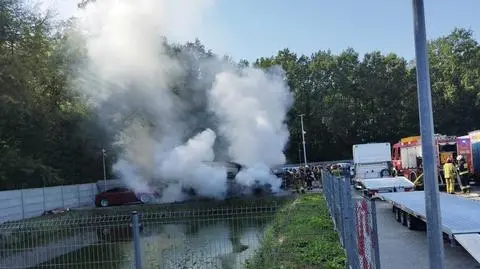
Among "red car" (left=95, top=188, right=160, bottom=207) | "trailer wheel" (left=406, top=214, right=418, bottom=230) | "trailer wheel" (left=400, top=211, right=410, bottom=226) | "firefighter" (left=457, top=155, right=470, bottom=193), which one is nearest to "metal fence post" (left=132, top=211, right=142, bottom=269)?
"trailer wheel" (left=406, top=214, right=418, bottom=230)

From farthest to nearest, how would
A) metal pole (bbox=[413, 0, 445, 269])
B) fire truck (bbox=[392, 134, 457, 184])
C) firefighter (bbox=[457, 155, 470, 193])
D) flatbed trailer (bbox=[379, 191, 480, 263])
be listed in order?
fire truck (bbox=[392, 134, 457, 184]) < firefighter (bbox=[457, 155, 470, 193]) < flatbed trailer (bbox=[379, 191, 480, 263]) < metal pole (bbox=[413, 0, 445, 269])

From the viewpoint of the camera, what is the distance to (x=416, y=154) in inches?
1304

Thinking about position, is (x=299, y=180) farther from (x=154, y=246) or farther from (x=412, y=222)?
(x=154, y=246)

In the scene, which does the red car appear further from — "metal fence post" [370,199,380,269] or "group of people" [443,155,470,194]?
"metal fence post" [370,199,380,269]

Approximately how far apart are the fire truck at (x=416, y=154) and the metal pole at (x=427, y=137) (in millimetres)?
27264

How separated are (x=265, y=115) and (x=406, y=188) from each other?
22.4m

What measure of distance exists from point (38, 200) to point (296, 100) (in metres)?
45.5

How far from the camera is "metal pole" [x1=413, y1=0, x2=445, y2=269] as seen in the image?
3.19m

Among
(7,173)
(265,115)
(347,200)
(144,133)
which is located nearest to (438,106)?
(265,115)

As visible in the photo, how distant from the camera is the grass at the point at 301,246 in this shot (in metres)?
10.2

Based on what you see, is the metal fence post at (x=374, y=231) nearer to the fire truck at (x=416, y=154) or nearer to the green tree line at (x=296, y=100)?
the fire truck at (x=416, y=154)

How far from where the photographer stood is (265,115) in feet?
144

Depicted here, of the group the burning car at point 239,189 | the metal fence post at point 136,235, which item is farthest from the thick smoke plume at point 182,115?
the metal fence post at point 136,235

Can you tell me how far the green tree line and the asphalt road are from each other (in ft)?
79.3
